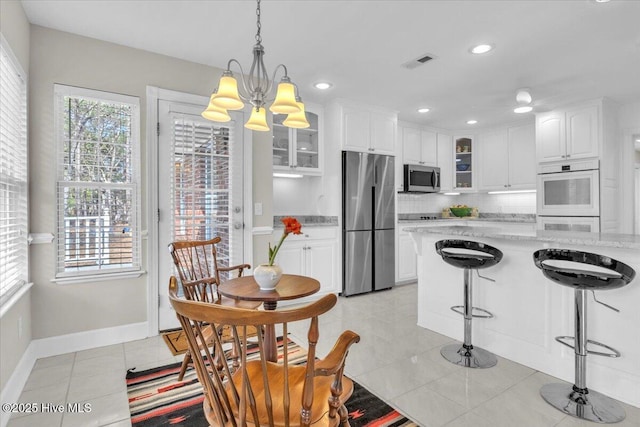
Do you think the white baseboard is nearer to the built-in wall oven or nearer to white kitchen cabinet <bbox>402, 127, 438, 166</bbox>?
white kitchen cabinet <bbox>402, 127, 438, 166</bbox>

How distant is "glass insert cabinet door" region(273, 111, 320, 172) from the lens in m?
4.20

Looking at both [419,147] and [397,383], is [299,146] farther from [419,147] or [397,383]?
[397,383]

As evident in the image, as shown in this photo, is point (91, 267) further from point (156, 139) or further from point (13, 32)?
point (13, 32)

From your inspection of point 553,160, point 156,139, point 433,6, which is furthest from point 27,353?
point 553,160

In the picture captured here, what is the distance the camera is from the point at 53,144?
2.71m

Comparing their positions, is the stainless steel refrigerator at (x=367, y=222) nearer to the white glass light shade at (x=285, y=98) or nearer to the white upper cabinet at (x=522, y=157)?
the white upper cabinet at (x=522, y=157)

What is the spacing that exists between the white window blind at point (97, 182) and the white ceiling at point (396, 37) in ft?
1.92

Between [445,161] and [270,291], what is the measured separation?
5052 mm

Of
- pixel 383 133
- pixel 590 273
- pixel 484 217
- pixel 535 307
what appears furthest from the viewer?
pixel 484 217

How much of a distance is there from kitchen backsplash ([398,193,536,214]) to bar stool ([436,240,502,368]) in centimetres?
328

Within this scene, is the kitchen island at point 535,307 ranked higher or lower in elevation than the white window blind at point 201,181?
lower

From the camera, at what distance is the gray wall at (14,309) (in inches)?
78.3

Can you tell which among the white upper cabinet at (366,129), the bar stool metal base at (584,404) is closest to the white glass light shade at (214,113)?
the white upper cabinet at (366,129)

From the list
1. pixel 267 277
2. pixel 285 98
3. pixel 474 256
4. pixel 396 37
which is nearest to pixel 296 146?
pixel 396 37
